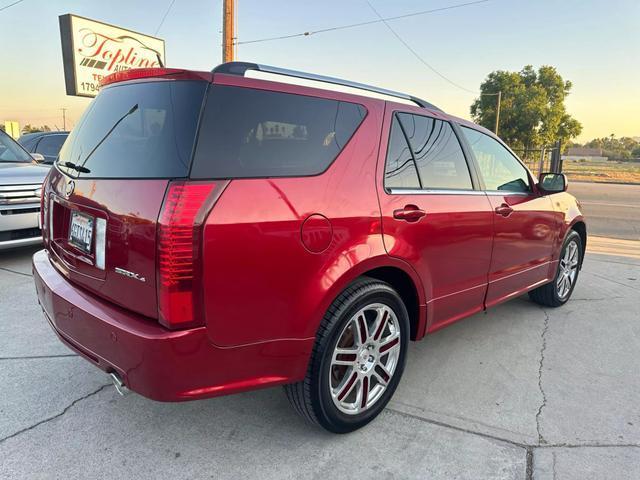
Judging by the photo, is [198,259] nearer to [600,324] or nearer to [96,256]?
[96,256]

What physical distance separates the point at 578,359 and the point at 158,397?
3105 millimetres

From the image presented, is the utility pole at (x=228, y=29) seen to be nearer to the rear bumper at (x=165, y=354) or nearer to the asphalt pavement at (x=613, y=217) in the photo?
the asphalt pavement at (x=613, y=217)

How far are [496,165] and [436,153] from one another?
0.97 meters

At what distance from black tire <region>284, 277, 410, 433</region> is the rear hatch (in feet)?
2.70

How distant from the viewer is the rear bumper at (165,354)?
185 centimetres

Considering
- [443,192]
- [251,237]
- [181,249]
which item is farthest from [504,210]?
[181,249]

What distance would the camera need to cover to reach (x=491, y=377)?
3.20 meters

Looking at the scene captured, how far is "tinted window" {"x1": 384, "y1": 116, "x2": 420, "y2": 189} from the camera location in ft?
8.52

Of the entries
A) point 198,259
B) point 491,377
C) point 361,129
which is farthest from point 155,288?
point 491,377

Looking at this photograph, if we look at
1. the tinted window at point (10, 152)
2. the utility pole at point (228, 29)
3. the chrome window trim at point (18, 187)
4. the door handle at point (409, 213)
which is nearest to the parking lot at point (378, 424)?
the door handle at point (409, 213)

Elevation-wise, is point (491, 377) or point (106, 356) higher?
point (106, 356)

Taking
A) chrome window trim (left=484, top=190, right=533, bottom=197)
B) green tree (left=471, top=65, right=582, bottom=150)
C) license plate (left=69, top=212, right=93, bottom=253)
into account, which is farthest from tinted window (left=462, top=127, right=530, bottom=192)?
green tree (left=471, top=65, right=582, bottom=150)

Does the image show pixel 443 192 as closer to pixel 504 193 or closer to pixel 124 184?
pixel 504 193

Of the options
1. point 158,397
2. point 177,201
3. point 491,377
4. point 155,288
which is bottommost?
point 491,377
